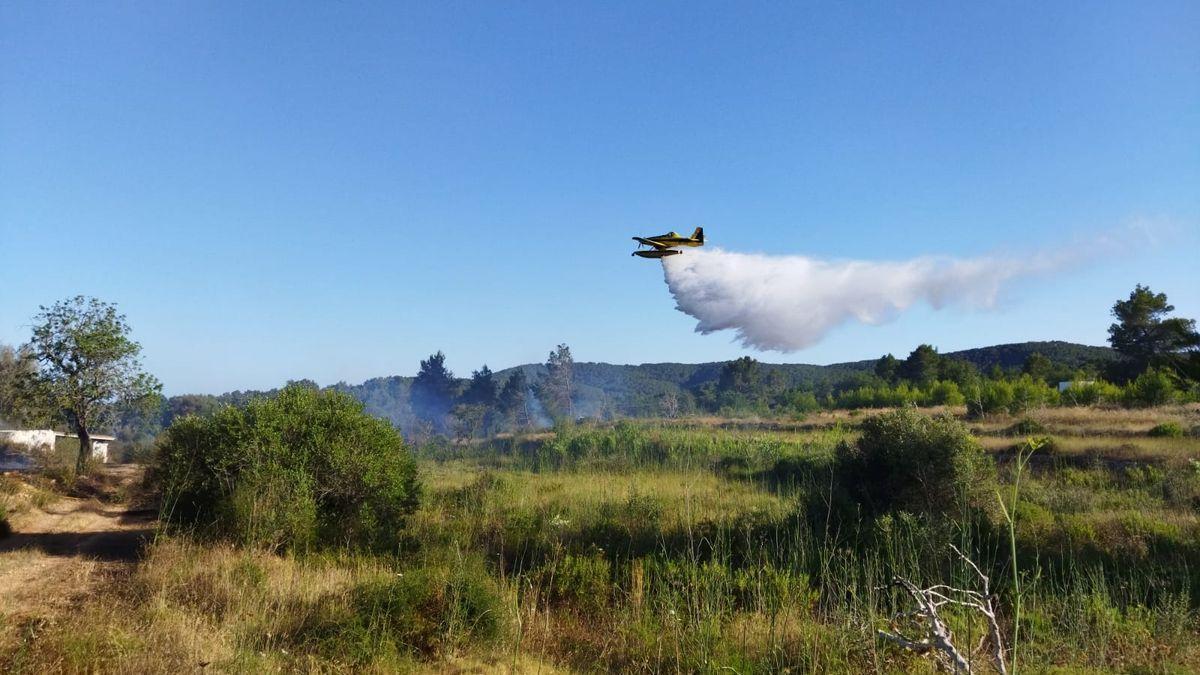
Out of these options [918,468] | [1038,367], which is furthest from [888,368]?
[918,468]

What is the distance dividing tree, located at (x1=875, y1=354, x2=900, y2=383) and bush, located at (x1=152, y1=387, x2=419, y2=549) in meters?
51.0

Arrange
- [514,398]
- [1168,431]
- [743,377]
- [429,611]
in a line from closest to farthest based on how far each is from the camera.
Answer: [429,611] < [1168,431] < [514,398] < [743,377]

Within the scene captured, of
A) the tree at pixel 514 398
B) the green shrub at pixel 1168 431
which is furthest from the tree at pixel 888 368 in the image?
the green shrub at pixel 1168 431

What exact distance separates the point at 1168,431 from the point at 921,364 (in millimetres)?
32985

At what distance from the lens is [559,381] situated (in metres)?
59.3

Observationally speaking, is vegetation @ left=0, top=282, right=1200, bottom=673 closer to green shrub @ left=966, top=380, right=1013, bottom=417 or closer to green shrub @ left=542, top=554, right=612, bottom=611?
green shrub @ left=542, top=554, right=612, bottom=611

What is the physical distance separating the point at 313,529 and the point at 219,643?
3.75m

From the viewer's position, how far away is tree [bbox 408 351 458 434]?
62.2 metres

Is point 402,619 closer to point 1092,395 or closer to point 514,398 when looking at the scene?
point 1092,395

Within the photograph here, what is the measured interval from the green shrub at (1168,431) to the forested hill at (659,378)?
103 feet

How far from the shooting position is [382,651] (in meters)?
5.71

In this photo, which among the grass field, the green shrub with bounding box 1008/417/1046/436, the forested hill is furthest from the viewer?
the forested hill

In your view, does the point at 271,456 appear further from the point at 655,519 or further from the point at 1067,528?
the point at 1067,528

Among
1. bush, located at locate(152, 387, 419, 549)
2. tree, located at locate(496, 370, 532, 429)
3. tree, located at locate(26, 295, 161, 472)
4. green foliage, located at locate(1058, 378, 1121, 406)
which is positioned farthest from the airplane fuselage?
tree, located at locate(496, 370, 532, 429)
